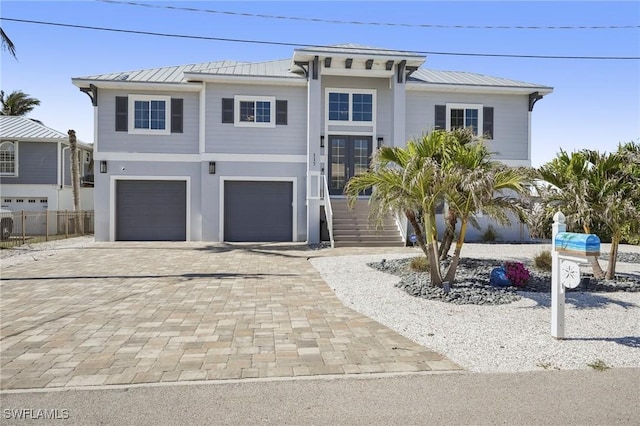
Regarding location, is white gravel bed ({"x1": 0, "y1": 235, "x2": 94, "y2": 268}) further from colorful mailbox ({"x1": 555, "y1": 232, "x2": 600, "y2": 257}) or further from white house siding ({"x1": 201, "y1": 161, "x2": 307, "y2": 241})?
colorful mailbox ({"x1": 555, "y1": 232, "x2": 600, "y2": 257})

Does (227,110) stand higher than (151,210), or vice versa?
(227,110)

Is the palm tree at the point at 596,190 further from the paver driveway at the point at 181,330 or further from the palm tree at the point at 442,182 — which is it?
the paver driveway at the point at 181,330

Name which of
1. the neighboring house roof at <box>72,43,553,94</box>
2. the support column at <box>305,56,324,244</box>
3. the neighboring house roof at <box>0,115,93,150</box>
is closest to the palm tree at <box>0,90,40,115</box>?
the neighboring house roof at <box>0,115,93,150</box>

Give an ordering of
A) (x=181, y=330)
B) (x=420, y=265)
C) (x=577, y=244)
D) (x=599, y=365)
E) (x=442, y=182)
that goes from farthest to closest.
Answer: (x=420, y=265), (x=442, y=182), (x=181, y=330), (x=577, y=244), (x=599, y=365)

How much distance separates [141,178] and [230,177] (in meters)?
3.40

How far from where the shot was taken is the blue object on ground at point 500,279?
8.00 metres

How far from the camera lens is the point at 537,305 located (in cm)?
675

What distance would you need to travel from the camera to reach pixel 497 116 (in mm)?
17984

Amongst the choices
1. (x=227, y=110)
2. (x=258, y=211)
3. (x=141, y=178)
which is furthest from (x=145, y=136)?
(x=258, y=211)

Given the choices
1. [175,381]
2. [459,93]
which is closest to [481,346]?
[175,381]

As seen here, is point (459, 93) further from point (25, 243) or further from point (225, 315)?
point (25, 243)

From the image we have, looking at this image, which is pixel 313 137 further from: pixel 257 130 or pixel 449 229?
pixel 449 229

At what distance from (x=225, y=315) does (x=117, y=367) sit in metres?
1.99

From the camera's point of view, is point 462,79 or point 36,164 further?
point 36,164
